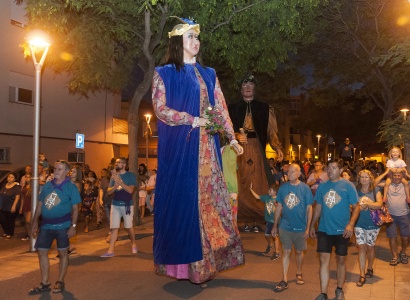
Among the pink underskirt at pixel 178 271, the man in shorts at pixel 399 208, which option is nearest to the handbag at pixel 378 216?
the man in shorts at pixel 399 208

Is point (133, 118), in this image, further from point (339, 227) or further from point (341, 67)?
point (341, 67)

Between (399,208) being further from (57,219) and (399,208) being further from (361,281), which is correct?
(57,219)

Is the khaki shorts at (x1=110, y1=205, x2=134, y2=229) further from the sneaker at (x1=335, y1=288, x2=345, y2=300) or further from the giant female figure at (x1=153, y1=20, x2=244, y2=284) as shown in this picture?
the sneaker at (x1=335, y1=288, x2=345, y2=300)

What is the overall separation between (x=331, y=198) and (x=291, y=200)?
0.78 m

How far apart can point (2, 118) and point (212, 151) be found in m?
16.9

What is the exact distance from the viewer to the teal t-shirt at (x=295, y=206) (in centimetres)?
798

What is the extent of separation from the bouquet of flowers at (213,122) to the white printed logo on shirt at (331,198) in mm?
1569

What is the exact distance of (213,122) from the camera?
7.17 metres

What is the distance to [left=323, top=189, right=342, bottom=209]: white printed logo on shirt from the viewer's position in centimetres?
735

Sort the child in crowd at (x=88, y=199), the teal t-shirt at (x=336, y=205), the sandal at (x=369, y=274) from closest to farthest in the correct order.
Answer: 1. the teal t-shirt at (x=336, y=205)
2. the sandal at (x=369, y=274)
3. the child in crowd at (x=88, y=199)

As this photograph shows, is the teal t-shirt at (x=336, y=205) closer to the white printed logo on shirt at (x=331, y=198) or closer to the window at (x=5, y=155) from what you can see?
the white printed logo on shirt at (x=331, y=198)

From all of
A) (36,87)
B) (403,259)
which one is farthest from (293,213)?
(36,87)

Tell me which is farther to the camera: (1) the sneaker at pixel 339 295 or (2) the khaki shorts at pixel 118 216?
(2) the khaki shorts at pixel 118 216

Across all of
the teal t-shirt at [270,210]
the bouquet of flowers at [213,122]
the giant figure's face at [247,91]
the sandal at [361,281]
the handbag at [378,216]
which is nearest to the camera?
the bouquet of flowers at [213,122]
